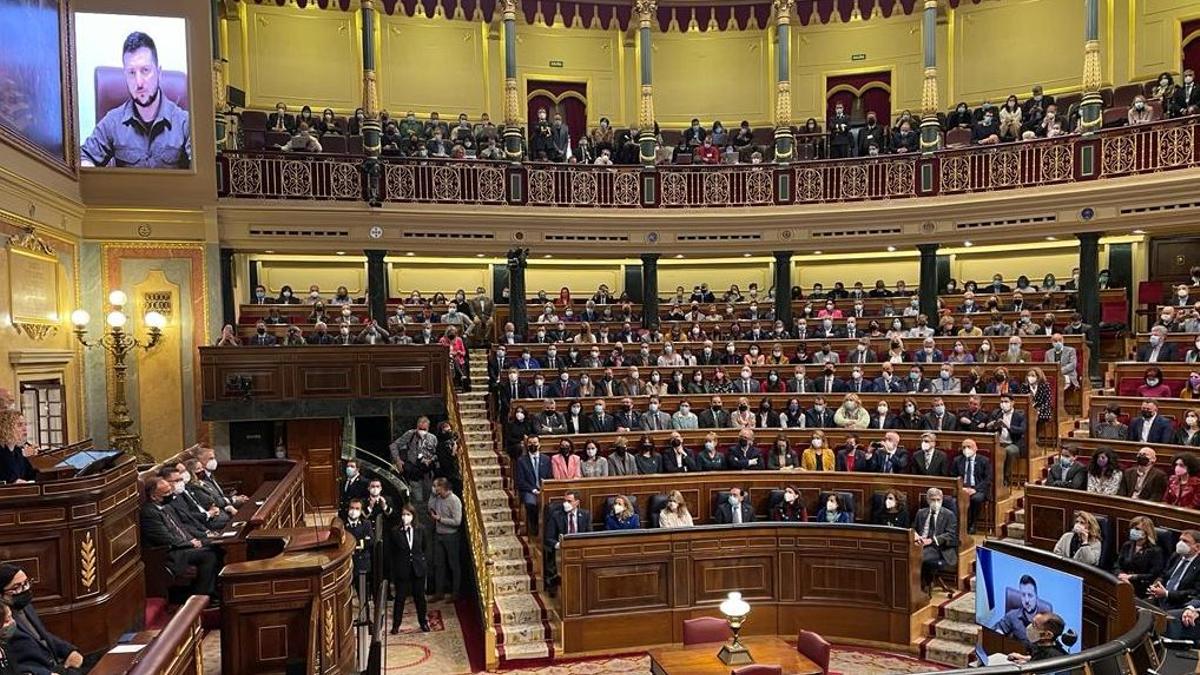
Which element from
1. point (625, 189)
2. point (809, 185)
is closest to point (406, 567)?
point (625, 189)

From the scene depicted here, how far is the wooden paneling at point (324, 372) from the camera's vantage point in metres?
11.6

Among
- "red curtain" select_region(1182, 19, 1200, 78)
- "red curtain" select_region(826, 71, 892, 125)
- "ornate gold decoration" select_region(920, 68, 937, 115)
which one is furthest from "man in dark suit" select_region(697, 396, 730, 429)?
"red curtain" select_region(1182, 19, 1200, 78)

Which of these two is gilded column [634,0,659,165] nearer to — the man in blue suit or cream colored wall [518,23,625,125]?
cream colored wall [518,23,625,125]

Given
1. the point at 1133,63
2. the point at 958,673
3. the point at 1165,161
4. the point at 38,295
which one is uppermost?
the point at 1133,63

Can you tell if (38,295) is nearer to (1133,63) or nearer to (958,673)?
(958,673)

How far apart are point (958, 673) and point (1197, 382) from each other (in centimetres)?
793

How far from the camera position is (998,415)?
9820mm

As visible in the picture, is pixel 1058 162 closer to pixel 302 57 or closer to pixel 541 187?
pixel 541 187

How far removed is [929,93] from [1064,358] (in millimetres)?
6320

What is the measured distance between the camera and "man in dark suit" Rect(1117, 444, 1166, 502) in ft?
25.2

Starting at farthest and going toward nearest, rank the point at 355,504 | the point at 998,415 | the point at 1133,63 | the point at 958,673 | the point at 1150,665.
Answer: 1. the point at 1133,63
2. the point at 998,415
3. the point at 355,504
4. the point at 1150,665
5. the point at 958,673

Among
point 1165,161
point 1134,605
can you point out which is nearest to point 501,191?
point 1165,161

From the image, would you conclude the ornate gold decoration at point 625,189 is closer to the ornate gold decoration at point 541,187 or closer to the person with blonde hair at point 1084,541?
the ornate gold decoration at point 541,187

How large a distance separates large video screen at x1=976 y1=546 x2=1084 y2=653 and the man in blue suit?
4.74m
